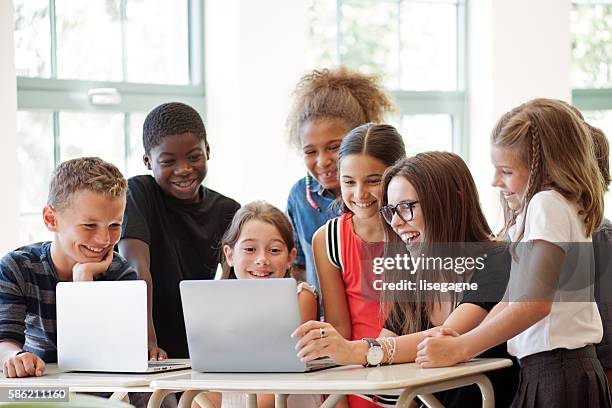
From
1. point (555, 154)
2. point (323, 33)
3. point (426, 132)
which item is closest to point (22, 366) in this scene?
point (555, 154)

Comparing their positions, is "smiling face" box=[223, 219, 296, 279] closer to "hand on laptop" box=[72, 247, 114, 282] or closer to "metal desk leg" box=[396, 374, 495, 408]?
"hand on laptop" box=[72, 247, 114, 282]

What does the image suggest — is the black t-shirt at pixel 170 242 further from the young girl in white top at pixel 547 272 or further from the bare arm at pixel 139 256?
the young girl in white top at pixel 547 272

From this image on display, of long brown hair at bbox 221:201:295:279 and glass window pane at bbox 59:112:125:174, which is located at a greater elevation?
glass window pane at bbox 59:112:125:174

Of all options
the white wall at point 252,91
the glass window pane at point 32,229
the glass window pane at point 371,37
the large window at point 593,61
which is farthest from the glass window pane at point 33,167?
the large window at point 593,61

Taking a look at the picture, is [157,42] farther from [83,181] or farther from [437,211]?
[437,211]

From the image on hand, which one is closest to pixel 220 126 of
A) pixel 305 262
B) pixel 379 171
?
pixel 305 262

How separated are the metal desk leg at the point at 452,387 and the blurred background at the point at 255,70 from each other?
176 cm

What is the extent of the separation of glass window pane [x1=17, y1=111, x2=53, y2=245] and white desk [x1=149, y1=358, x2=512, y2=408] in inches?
94.3

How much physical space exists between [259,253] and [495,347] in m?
0.78

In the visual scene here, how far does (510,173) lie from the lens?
7.86 ft

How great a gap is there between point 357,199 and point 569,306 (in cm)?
69

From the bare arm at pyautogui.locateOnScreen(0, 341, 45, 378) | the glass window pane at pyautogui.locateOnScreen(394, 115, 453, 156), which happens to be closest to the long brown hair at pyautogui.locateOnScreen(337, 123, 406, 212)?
the bare arm at pyautogui.locateOnScreen(0, 341, 45, 378)

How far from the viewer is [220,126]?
4926 mm

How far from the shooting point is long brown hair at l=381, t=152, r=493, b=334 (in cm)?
256
